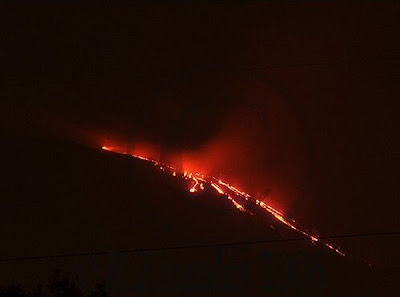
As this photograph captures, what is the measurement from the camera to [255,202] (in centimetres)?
1290

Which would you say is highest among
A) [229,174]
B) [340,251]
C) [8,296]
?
[229,174]

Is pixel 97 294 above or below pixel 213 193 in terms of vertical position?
below

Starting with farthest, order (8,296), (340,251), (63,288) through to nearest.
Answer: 1. (340,251)
2. (63,288)
3. (8,296)

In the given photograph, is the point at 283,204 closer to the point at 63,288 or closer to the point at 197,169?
the point at 197,169

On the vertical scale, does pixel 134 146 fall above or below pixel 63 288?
above

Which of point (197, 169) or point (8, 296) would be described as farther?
point (197, 169)

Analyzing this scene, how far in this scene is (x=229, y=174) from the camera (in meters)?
12.8

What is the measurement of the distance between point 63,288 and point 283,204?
13.7 ft

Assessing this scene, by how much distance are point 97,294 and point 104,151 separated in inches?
139

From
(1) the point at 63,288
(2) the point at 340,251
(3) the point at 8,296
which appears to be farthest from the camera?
(2) the point at 340,251

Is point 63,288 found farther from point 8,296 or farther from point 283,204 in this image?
point 283,204

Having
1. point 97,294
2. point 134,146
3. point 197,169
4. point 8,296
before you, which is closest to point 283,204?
point 197,169

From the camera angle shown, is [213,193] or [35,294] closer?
[35,294]

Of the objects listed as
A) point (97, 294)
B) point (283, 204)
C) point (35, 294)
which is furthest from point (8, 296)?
point (283, 204)
